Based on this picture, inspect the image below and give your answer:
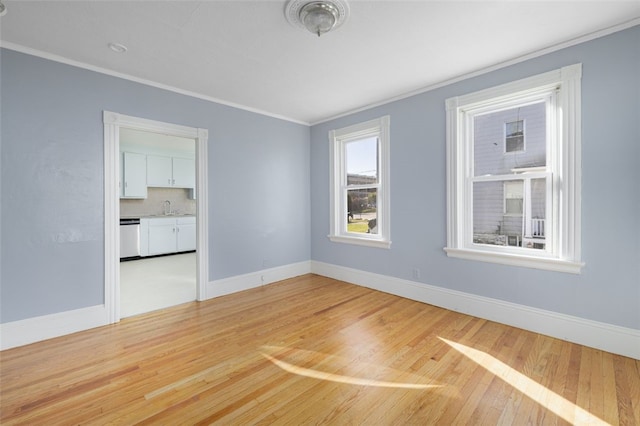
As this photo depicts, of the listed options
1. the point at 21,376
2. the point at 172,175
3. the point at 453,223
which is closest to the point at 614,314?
the point at 453,223

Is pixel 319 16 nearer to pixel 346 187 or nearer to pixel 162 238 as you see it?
pixel 346 187

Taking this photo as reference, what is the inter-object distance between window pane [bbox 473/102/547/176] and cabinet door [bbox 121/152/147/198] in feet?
23.3

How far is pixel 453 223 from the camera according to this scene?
11.0ft

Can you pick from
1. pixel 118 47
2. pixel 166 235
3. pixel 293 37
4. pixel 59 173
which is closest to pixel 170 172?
pixel 166 235

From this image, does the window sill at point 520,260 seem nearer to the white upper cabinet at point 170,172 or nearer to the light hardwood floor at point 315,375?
the light hardwood floor at point 315,375

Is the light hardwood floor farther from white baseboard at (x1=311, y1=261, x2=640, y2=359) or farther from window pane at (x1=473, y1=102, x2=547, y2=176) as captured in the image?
window pane at (x1=473, y1=102, x2=547, y2=176)

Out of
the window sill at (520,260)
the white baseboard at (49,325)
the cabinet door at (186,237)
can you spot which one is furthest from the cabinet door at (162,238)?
the window sill at (520,260)

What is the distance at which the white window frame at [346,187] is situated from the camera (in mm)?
4039

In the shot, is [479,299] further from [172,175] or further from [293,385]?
[172,175]

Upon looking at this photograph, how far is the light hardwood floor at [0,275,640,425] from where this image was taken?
1.76 m

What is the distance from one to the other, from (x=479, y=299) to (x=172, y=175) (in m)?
7.37

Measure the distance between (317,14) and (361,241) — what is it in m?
3.04

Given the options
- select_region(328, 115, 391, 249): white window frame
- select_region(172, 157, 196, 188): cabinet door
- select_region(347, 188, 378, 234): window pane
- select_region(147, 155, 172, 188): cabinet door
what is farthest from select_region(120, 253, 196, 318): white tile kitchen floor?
select_region(347, 188, 378, 234): window pane

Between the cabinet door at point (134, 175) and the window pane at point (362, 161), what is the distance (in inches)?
206
